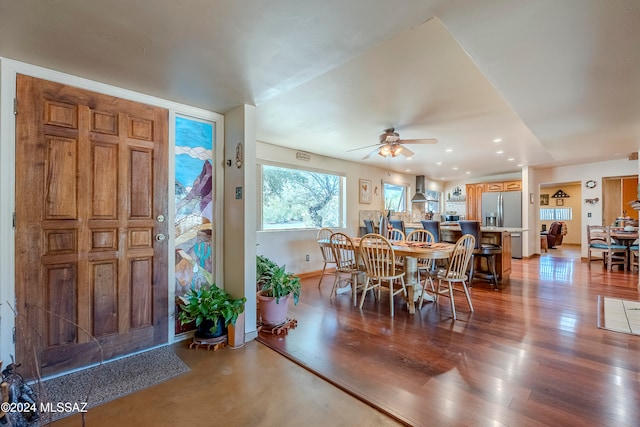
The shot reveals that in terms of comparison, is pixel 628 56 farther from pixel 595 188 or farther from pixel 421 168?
pixel 595 188

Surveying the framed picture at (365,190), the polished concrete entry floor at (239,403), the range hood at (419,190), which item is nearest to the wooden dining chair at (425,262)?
the framed picture at (365,190)

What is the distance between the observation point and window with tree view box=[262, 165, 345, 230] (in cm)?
480

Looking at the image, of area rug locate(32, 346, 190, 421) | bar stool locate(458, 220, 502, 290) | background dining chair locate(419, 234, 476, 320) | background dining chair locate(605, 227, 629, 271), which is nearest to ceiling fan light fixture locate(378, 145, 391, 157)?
background dining chair locate(419, 234, 476, 320)

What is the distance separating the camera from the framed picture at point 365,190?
257 inches

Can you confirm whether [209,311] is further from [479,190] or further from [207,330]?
[479,190]

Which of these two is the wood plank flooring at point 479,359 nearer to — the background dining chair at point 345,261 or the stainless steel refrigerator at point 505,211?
the background dining chair at point 345,261

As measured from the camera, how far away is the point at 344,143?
464 centimetres

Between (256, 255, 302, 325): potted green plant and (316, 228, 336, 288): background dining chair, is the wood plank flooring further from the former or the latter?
(316, 228, 336, 288): background dining chair

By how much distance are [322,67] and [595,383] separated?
279 cm

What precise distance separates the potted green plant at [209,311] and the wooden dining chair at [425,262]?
2166mm

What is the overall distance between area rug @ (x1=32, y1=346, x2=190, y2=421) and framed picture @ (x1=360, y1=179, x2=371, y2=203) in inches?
197

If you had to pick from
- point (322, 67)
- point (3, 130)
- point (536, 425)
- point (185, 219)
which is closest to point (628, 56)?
point (322, 67)

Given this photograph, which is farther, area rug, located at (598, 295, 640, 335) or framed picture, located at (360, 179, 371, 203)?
framed picture, located at (360, 179, 371, 203)

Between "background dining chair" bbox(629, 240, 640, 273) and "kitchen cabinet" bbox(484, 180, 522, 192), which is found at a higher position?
"kitchen cabinet" bbox(484, 180, 522, 192)
